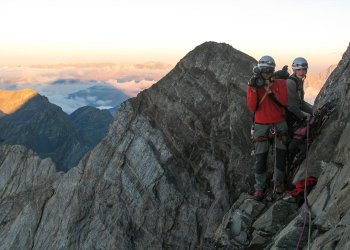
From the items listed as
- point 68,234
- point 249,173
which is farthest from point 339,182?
point 68,234

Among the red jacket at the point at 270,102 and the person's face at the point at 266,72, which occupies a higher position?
the person's face at the point at 266,72

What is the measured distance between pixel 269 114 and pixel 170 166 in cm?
2015

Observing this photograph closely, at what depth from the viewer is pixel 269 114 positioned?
2139 cm

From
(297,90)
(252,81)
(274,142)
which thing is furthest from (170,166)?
(252,81)

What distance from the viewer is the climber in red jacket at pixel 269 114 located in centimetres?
2075

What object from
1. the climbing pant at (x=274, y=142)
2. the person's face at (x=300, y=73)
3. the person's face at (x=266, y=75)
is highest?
the person's face at (x=266, y=75)

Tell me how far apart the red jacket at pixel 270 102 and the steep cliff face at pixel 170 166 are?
523 inches

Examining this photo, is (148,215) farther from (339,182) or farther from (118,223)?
(339,182)

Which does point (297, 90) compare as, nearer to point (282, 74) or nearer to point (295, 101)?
point (295, 101)

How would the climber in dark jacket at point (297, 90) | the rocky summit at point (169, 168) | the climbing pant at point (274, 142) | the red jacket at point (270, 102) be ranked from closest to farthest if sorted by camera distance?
1. the red jacket at point (270, 102)
2. the climbing pant at point (274, 142)
3. the climber in dark jacket at point (297, 90)
4. the rocky summit at point (169, 168)

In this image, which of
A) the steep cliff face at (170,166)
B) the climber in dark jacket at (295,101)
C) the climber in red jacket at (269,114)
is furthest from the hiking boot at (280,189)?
the steep cliff face at (170,166)

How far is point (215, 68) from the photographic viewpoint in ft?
136

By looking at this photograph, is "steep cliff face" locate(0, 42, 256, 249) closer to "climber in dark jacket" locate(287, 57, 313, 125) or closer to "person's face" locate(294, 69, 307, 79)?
"climber in dark jacket" locate(287, 57, 313, 125)

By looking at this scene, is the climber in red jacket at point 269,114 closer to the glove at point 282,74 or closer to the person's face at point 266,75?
the person's face at point 266,75
